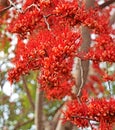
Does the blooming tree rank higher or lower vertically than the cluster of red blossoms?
higher

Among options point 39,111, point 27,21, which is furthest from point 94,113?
point 39,111

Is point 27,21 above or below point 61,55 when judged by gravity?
above

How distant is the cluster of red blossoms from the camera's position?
2852 mm

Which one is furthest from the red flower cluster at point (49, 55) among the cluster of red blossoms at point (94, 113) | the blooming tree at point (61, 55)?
the cluster of red blossoms at point (94, 113)

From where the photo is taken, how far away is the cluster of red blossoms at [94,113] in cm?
285

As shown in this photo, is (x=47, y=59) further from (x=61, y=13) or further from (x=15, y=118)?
(x=15, y=118)

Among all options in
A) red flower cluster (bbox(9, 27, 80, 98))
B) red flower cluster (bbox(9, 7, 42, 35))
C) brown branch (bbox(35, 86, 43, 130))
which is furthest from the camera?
brown branch (bbox(35, 86, 43, 130))

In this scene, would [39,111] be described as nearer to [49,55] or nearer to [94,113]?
[94,113]

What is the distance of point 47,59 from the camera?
110 inches

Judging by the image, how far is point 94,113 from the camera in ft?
9.54

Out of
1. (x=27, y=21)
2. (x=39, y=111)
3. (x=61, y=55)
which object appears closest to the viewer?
(x=61, y=55)

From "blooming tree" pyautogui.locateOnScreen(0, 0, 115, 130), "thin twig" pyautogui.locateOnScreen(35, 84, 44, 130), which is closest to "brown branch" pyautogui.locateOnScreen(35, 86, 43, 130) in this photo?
"thin twig" pyautogui.locateOnScreen(35, 84, 44, 130)

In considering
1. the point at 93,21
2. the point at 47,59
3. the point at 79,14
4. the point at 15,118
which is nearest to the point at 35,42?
the point at 47,59

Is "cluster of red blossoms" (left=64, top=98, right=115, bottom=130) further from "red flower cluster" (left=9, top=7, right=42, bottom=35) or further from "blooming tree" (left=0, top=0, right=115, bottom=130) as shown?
"red flower cluster" (left=9, top=7, right=42, bottom=35)
